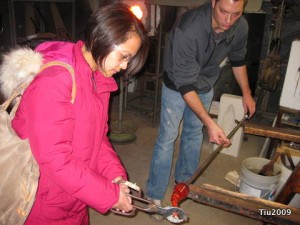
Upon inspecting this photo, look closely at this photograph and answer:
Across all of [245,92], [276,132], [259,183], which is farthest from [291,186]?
[245,92]

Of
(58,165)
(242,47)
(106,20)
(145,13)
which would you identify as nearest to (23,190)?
(58,165)

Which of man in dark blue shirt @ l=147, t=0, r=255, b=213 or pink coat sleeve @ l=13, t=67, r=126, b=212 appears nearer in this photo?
pink coat sleeve @ l=13, t=67, r=126, b=212

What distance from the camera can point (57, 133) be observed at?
0.96 metres

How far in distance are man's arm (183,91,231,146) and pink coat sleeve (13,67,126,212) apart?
927mm

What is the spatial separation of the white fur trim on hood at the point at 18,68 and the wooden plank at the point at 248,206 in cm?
81

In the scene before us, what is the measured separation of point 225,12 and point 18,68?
133 centimetres

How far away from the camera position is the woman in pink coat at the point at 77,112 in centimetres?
95

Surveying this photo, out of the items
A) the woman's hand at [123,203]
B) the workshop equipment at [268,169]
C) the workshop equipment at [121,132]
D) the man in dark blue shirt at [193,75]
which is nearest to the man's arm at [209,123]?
the man in dark blue shirt at [193,75]

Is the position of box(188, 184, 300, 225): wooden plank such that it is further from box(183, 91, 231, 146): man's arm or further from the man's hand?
the man's hand

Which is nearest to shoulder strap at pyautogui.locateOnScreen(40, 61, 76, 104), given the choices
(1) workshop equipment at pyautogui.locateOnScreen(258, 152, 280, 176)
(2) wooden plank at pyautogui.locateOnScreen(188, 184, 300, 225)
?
(2) wooden plank at pyautogui.locateOnScreen(188, 184, 300, 225)

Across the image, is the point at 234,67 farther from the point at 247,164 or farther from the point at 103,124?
the point at 103,124

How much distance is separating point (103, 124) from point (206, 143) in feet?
A: 8.43

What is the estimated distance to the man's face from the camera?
176cm

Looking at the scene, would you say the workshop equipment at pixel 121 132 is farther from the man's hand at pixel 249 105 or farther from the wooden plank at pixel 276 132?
the wooden plank at pixel 276 132
